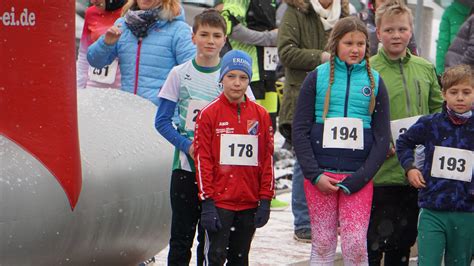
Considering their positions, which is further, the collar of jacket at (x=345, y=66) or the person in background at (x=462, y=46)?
A: the person in background at (x=462, y=46)

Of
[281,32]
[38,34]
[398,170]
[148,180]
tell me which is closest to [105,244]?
[148,180]

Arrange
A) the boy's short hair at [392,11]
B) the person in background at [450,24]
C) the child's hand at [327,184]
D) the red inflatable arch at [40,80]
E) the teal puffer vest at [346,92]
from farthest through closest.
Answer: the person in background at [450,24]
the boy's short hair at [392,11]
the teal puffer vest at [346,92]
the child's hand at [327,184]
the red inflatable arch at [40,80]

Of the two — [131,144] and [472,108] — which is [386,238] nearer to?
[472,108]

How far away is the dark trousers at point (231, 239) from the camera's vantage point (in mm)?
7090

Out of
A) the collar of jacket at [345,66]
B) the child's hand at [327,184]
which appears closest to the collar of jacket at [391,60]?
the collar of jacket at [345,66]

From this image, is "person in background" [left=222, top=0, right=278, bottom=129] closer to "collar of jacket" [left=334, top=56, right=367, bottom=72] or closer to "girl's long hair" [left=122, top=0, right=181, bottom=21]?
"girl's long hair" [left=122, top=0, right=181, bottom=21]

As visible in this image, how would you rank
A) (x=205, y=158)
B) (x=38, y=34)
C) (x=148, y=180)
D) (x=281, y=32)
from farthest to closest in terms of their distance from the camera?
(x=281, y=32), (x=148, y=180), (x=205, y=158), (x=38, y=34)

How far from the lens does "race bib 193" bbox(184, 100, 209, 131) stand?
24.6 feet

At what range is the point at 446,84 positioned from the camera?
750 cm

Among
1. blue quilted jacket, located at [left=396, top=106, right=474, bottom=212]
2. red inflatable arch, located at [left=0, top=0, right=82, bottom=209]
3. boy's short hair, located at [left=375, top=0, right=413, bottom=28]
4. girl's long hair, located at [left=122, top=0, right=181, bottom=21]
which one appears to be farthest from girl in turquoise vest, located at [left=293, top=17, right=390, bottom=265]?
girl's long hair, located at [left=122, top=0, right=181, bottom=21]

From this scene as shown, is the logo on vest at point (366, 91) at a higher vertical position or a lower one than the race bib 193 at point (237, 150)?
higher

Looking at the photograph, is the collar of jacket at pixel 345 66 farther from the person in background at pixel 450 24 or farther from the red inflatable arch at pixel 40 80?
the person in background at pixel 450 24

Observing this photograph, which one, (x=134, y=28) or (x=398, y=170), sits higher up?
(x=134, y=28)

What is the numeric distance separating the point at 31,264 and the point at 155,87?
92.1 inches
